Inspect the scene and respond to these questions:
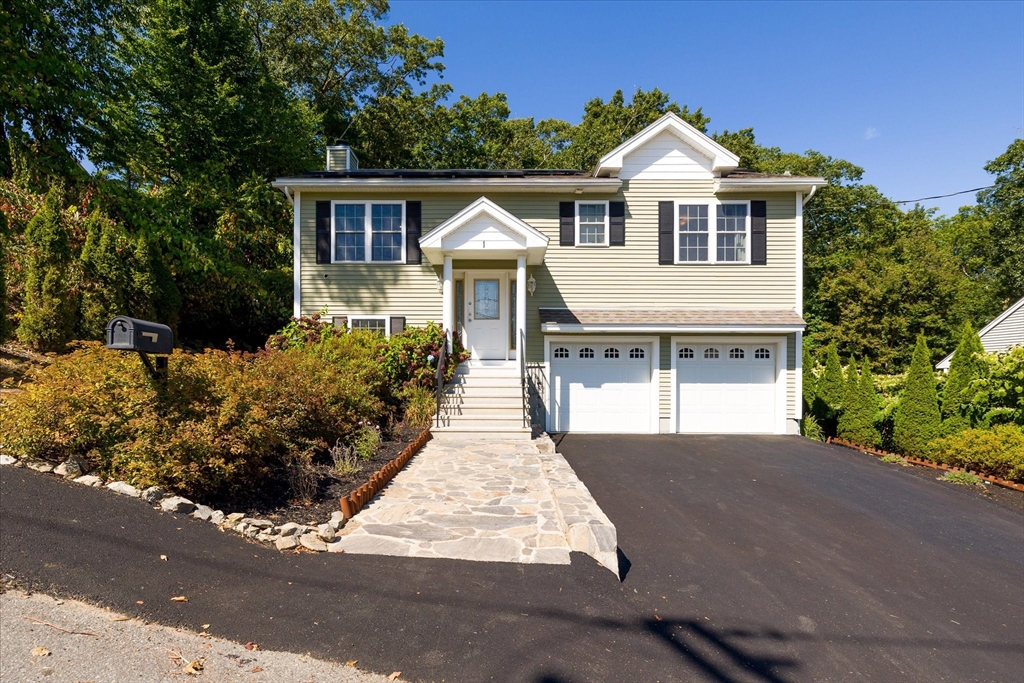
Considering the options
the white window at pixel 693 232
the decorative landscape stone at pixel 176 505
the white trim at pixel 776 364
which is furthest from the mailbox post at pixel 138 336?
the white window at pixel 693 232

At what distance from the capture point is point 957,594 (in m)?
4.15

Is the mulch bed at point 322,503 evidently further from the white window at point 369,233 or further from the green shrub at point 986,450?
the green shrub at point 986,450

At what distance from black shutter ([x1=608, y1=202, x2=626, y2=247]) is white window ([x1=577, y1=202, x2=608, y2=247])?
0.10 metres

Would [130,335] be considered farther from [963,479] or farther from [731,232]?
[731,232]

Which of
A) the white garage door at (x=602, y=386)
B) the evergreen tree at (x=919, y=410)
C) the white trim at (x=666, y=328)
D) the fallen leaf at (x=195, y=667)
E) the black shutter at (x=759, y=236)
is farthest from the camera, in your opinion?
the black shutter at (x=759, y=236)

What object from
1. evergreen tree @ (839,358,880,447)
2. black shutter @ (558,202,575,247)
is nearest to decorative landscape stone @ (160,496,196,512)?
black shutter @ (558,202,575,247)

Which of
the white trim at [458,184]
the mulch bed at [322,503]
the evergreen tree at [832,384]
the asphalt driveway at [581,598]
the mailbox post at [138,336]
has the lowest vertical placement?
the asphalt driveway at [581,598]

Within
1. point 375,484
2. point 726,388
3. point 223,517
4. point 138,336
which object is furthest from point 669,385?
point 138,336

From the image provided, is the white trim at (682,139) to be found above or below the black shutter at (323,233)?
above

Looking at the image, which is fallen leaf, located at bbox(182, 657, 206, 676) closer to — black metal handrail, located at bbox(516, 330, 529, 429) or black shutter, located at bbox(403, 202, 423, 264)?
black metal handrail, located at bbox(516, 330, 529, 429)

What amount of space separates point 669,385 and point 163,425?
952cm

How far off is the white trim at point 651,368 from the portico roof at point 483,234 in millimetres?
2326

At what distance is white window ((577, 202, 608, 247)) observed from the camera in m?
11.5

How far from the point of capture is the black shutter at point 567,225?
1155 centimetres
